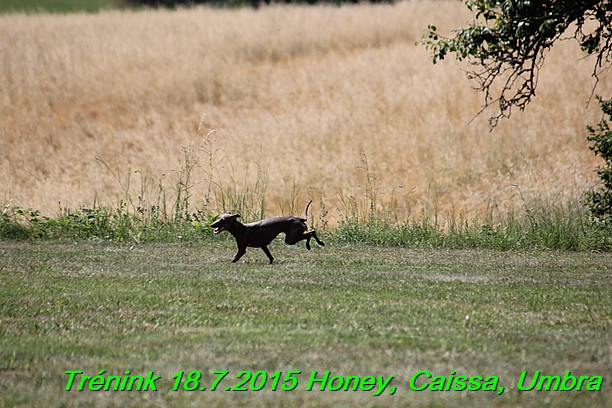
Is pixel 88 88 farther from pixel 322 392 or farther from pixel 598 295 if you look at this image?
pixel 322 392

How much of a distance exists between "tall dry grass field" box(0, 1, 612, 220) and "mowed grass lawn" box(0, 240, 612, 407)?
14.6 ft

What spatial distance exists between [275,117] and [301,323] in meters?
17.8

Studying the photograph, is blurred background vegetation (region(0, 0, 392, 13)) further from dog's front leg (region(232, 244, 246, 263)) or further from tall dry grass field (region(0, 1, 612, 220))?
dog's front leg (region(232, 244, 246, 263))

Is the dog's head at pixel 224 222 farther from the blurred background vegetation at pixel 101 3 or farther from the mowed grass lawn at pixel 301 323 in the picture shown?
the blurred background vegetation at pixel 101 3

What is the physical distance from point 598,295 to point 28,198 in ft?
45.1

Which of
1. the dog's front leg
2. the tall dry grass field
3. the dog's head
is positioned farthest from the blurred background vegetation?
the dog's head

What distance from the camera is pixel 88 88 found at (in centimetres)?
3002

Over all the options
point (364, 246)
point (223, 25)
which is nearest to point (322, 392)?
point (364, 246)

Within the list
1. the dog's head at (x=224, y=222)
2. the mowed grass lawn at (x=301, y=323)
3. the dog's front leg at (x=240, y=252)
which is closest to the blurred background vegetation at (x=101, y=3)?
→ the dog's front leg at (x=240, y=252)

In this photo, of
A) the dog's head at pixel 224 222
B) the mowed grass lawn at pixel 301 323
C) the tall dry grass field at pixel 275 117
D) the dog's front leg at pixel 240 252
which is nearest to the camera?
the mowed grass lawn at pixel 301 323

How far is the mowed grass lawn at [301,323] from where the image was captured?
5766 mm

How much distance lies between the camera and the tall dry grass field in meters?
19.1

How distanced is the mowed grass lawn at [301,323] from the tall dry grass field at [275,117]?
4.45m

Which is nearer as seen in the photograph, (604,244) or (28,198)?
(604,244)
